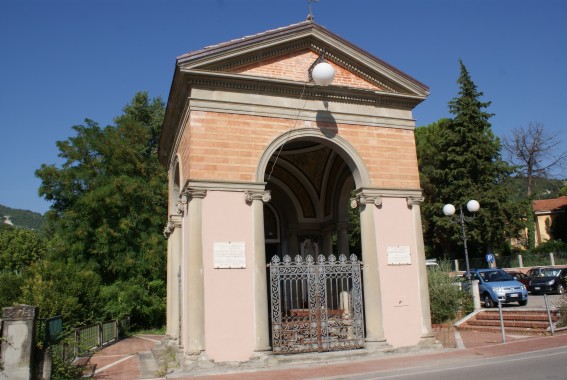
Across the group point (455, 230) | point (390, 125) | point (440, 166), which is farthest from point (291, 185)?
point (440, 166)

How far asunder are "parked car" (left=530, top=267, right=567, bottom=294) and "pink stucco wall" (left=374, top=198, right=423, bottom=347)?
14030mm

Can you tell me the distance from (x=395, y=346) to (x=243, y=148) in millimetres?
5527

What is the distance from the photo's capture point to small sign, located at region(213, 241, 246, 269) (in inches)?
376

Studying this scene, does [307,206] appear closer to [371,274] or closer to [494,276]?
[371,274]

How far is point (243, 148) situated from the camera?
10289mm

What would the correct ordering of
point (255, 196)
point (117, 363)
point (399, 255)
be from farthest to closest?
point (117, 363)
point (399, 255)
point (255, 196)

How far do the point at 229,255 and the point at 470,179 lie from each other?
2614 cm

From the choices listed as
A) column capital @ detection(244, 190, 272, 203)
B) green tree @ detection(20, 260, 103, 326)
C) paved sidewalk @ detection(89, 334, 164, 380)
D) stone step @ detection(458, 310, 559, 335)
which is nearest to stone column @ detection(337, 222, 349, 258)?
stone step @ detection(458, 310, 559, 335)

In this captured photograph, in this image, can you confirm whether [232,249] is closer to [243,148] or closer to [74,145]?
[243,148]

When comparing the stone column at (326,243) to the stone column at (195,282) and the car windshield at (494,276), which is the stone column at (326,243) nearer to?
the stone column at (195,282)

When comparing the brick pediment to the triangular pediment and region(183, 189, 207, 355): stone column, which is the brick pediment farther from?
region(183, 189, 207, 355): stone column

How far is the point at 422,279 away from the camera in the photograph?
1112 centimetres

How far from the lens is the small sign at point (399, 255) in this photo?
1098cm

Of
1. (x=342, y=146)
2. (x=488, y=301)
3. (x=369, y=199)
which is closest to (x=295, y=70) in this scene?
(x=342, y=146)
